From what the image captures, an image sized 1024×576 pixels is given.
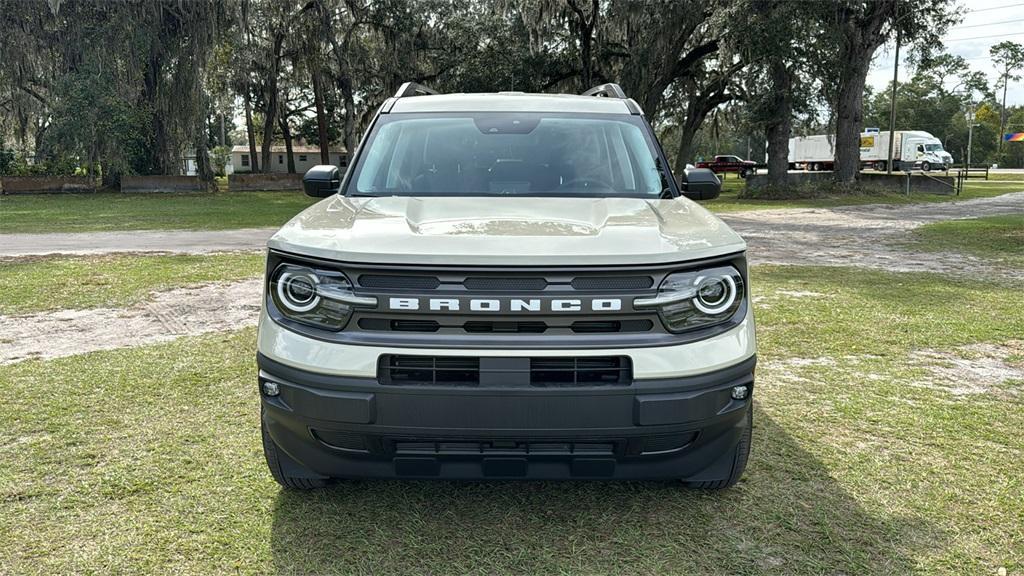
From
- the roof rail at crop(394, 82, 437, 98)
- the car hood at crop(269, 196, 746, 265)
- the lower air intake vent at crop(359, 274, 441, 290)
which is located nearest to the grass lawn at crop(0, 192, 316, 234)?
the roof rail at crop(394, 82, 437, 98)

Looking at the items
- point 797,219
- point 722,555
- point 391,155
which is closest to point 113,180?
point 797,219

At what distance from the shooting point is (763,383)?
4785mm

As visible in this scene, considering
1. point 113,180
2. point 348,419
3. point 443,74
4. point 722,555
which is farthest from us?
point 443,74

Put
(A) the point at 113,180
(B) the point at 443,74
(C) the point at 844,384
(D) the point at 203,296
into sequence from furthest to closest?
(B) the point at 443,74 < (A) the point at 113,180 < (D) the point at 203,296 < (C) the point at 844,384

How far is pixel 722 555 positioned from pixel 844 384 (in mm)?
2472

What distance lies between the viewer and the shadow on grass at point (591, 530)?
267 centimetres

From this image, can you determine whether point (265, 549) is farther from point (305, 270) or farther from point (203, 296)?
point (203, 296)

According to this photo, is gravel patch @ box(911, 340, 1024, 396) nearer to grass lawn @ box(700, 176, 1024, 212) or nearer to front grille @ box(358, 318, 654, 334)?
front grille @ box(358, 318, 654, 334)

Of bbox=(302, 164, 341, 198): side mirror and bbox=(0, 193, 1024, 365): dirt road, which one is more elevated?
bbox=(302, 164, 341, 198): side mirror

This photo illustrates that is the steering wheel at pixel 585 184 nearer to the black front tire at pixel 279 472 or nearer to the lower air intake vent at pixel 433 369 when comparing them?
the lower air intake vent at pixel 433 369

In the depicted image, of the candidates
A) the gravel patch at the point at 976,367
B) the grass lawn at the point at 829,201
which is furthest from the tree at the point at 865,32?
the gravel patch at the point at 976,367

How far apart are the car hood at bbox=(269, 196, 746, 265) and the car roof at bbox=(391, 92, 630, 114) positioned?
1020mm

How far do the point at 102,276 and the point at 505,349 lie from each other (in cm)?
806

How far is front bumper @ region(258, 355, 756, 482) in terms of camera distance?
244 centimetres
